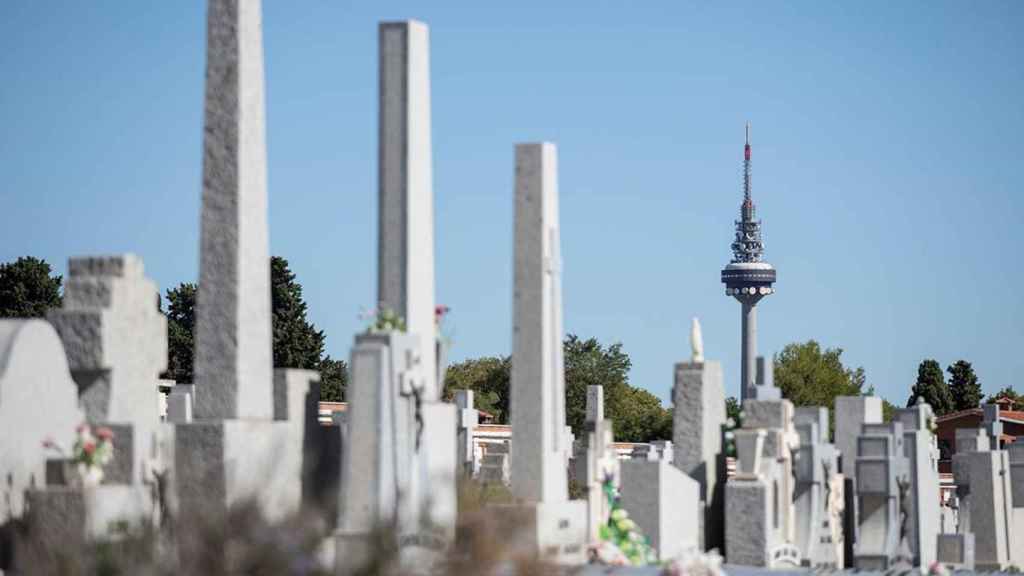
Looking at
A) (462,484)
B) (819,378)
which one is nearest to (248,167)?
(462,484)

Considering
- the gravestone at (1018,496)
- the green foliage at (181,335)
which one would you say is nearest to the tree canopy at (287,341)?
the green foliage at (181,335)

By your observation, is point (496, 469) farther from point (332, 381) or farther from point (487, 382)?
point (487, 382)

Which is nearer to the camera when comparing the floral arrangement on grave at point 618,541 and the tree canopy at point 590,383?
the floral arrangement on grave at point 618,541

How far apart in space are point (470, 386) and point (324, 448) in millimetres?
59883

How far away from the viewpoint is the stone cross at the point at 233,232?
1748 cm

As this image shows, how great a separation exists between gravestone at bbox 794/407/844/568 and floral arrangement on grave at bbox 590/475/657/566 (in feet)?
12.1

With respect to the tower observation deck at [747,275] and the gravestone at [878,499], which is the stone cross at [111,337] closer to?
the gravestone at [878,499]

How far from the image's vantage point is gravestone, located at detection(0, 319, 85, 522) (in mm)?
16659

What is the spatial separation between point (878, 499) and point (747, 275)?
374ft

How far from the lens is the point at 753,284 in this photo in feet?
453

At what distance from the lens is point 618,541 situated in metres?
21.2

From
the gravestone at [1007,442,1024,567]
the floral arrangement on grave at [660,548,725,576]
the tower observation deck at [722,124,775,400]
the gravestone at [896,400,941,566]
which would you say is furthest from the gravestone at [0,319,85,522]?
the tower observation deck at [722,124,775,400]

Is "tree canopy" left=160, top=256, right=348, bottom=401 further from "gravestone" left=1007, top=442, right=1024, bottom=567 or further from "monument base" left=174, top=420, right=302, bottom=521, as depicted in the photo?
"monument base" left=174, top=420, right=302, bottom=521

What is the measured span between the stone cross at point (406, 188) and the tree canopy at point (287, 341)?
122ft
